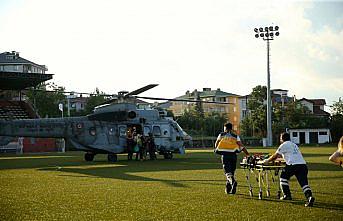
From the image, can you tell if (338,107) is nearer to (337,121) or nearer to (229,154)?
(337,121)

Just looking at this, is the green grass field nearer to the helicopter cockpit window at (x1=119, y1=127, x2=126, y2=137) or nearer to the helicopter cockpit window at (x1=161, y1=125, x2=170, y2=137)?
the helicopter cockpit window at (x1=119, y1=127, x2=126, y2=137)

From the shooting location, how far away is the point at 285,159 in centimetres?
1126

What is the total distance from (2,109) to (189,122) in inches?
1861

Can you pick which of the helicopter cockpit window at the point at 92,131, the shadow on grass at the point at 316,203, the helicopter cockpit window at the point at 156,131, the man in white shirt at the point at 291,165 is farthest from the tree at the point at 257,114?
the man in white shirt at the point at 291,165

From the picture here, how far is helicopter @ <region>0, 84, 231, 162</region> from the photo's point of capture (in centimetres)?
2691

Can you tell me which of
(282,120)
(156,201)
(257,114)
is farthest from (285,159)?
(257,114)

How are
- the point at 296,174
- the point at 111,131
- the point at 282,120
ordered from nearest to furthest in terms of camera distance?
the point at 296,174, the point at 111,131, the point at 282,120

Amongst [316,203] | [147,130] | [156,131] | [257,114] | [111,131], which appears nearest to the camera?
[316,203]

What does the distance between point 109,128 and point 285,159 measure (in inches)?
735

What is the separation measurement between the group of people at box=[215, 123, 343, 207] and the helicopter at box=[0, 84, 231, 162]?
14317 millimetres

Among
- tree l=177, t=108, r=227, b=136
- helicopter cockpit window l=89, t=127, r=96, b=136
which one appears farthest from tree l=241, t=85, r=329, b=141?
Answer: helicopter cockpit window l=89, t=127, r=96, b=136

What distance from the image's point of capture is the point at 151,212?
9.78m

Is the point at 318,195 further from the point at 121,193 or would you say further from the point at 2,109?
the point at 2,109

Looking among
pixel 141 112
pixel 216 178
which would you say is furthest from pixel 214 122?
pixel 216 178
